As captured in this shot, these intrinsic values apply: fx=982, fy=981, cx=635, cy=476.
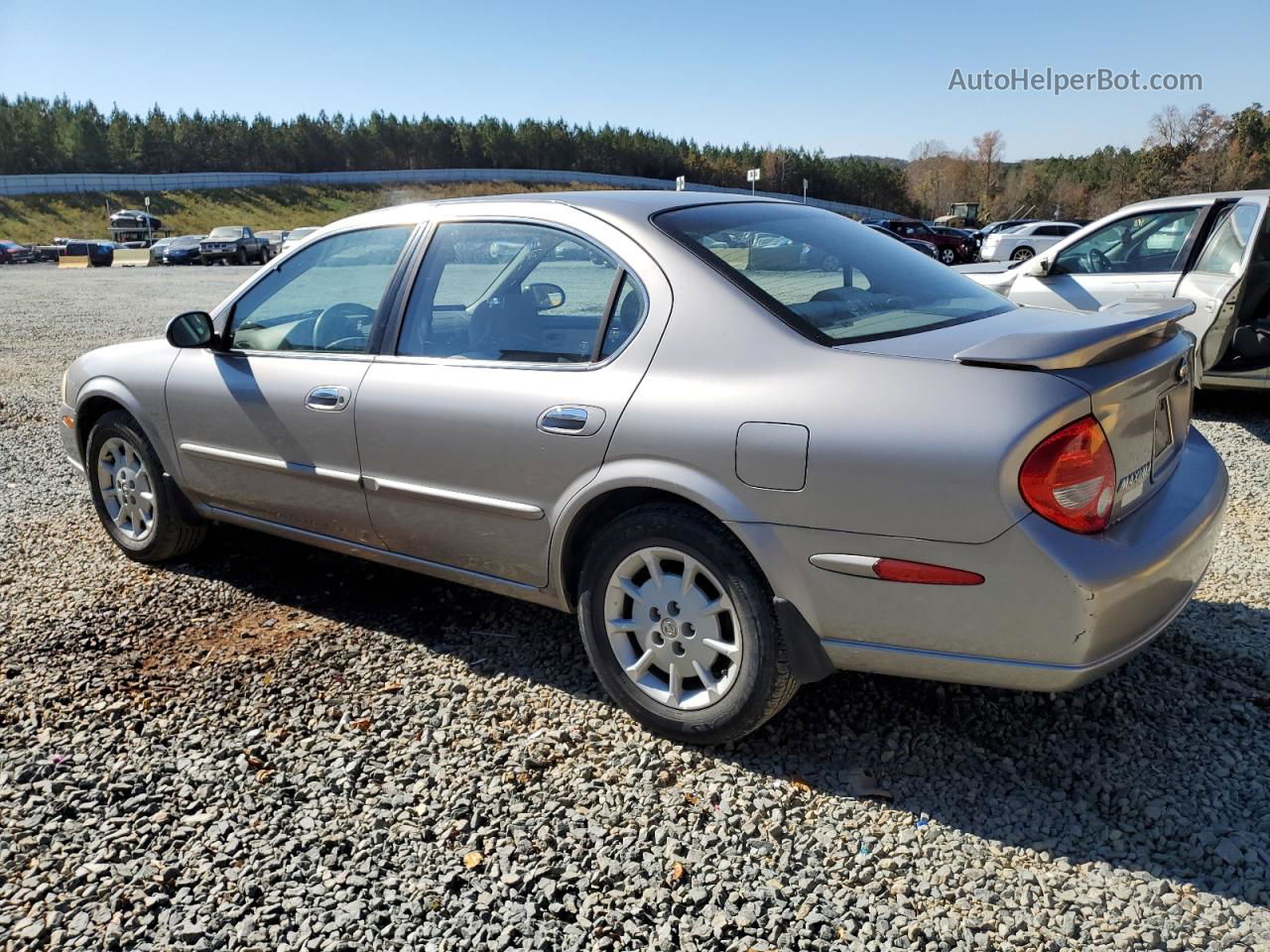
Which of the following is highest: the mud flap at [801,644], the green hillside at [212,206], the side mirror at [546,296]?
the green hillside at [212,206]

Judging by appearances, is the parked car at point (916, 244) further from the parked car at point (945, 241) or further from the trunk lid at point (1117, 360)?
the trunk lid at point (1117, 360)

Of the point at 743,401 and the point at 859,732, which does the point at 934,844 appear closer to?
the point at 859,732

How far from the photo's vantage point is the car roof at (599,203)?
3.22 meters

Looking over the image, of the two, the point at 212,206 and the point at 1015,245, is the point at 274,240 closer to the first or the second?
the point at 1015,245

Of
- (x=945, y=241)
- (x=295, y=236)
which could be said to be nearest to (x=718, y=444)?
(x=945, y=241)

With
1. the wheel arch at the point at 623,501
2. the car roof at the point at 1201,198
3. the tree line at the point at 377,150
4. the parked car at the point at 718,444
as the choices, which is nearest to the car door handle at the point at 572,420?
the parked car at the point at 718,444

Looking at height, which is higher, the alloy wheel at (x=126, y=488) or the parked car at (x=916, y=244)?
the parked car at (x=916, y=244)

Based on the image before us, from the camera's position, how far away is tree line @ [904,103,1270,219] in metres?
73.9

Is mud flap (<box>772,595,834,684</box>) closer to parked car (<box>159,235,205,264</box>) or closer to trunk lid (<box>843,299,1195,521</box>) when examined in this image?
trunk lid (<box>843,299,1195,521</box>)

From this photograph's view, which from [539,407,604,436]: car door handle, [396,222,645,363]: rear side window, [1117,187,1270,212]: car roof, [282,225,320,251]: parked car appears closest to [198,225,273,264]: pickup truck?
[282,225,320,251]: parked car

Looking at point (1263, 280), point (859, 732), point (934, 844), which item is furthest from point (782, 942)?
point (1263, 280)

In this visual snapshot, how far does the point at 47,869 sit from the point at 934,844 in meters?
2.29

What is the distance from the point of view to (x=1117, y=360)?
2.63 m

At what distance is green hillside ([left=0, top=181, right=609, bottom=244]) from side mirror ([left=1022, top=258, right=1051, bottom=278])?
64.4 meters
